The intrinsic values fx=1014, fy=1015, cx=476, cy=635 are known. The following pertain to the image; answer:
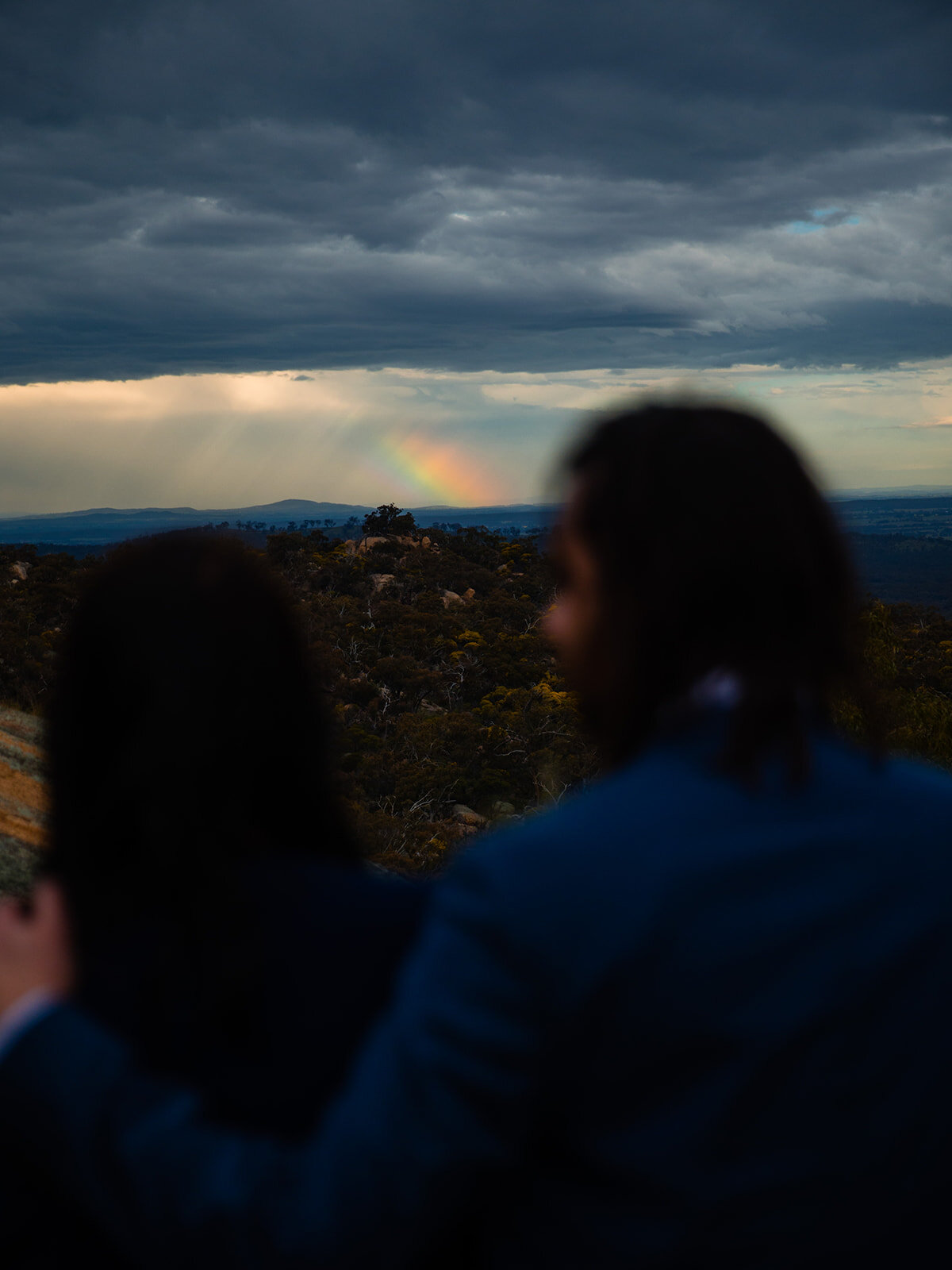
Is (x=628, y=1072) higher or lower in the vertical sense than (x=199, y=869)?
lower

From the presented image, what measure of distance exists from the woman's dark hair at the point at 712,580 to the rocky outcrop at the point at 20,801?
2.75 metres

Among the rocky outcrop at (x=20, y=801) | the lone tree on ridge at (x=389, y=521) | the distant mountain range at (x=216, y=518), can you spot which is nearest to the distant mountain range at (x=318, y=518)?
the distant mountain range at (x=216, y=518)

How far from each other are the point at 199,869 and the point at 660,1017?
1.56 ft

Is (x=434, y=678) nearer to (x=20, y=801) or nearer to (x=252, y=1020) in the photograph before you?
(x=20, y=801)

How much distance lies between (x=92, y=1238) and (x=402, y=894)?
46 centimetres

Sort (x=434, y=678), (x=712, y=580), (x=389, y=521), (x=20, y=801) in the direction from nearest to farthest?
(x=712, y=580) → (x=20, y=801) → (x=434, y=678) → (x=389, y=521)

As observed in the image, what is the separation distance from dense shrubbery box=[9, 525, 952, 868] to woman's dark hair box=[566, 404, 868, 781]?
650 cm

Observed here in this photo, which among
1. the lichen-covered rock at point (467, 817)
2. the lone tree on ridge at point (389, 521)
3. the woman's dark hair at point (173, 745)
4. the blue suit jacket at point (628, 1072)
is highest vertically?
the lone tree on ridge at point (389, 521)

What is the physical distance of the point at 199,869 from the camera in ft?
3.40

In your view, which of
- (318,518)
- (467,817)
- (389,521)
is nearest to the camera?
(467,817)

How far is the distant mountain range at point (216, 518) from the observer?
313 feet

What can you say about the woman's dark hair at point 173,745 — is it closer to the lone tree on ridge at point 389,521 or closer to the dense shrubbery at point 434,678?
the dense shrubbery at point 434,678

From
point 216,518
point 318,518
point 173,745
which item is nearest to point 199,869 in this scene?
point 173,745

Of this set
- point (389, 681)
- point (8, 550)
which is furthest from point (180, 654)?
point (8, 550)
